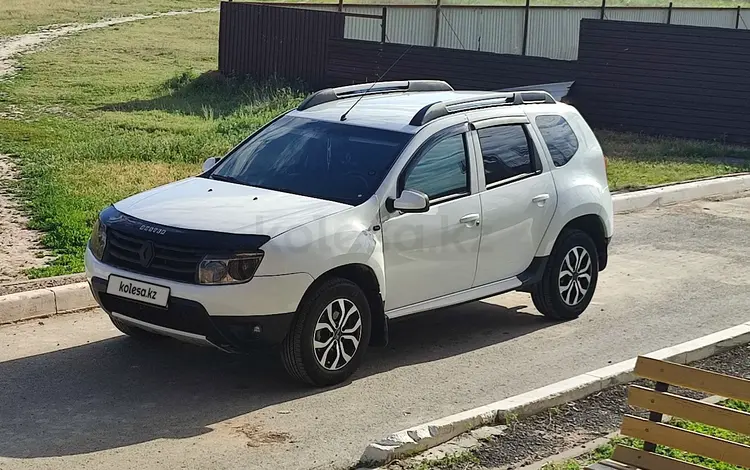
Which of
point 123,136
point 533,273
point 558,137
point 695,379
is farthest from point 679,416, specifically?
point 123,136

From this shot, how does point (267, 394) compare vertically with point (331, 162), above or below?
below

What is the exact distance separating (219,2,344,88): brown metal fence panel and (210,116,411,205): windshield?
1403 centimetres

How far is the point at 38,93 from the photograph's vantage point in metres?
22.2

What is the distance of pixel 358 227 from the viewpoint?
7.46 m

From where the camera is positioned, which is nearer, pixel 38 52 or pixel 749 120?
pixel 749 120

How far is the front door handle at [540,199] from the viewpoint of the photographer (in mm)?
8750

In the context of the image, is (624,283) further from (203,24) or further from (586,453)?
(203,24)

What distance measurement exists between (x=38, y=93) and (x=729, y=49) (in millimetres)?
12273

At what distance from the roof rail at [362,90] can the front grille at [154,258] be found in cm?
205

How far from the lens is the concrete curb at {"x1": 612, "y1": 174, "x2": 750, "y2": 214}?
1428cm

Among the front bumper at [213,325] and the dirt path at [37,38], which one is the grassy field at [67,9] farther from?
the front bumper at [213,325]


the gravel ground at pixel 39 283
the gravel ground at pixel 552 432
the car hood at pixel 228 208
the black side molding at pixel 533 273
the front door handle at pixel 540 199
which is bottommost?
the gravel ground at pixel 39 283

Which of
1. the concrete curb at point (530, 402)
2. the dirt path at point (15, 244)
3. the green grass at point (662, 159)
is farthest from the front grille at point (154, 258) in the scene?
the green grass at point (662, 159)

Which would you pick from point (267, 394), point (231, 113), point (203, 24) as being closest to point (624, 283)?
point (267, 394)
